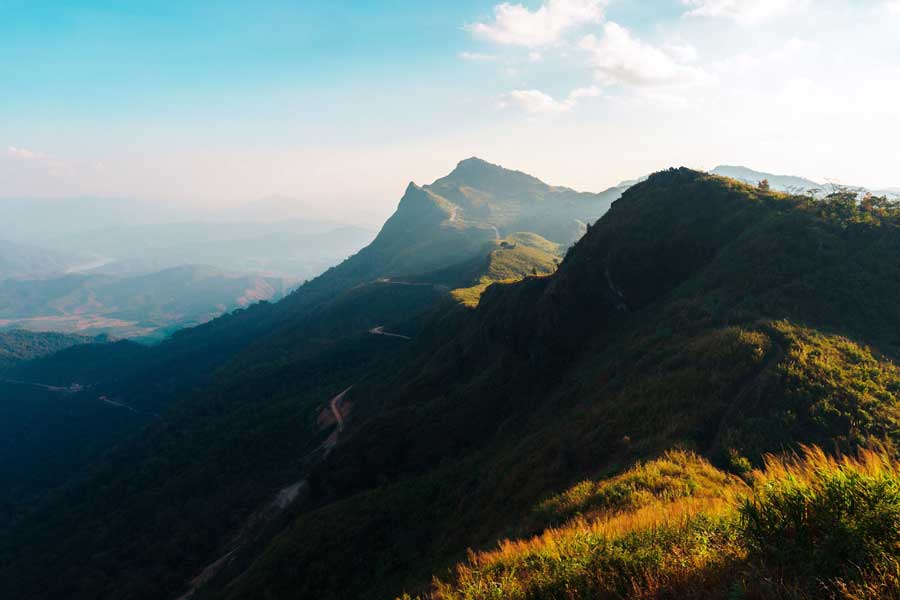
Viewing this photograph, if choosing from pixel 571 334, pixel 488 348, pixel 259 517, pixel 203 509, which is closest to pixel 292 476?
pixel 259 517

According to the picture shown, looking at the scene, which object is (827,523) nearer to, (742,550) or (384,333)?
(742,550)

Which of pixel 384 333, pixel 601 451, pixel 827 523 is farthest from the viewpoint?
pixel 384 333

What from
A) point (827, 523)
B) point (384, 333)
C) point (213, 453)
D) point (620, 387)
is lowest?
point (213, 453)

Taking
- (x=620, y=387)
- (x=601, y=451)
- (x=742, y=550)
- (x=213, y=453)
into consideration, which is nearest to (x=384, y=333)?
(x=213, y=453)

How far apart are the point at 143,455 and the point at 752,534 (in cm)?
11472

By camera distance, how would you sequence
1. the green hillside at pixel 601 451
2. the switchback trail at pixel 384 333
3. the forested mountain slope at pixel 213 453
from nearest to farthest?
the green hillside at pixel 601 451 → the forested mountain slope at pixel 213 453 → the switchback trail at pixel 384 333

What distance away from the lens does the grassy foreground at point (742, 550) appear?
506 centimetres

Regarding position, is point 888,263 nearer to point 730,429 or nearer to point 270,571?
point 730,429

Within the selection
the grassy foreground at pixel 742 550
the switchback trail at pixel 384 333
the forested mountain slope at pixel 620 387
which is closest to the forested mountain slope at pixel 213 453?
the switchback trail at pixel 384 333

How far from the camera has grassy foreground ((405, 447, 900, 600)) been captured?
5059 mm

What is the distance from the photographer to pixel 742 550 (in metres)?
6.17

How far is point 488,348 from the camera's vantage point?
165 feet

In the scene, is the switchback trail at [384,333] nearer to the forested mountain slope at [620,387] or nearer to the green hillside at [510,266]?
the green hillside at [510,266]

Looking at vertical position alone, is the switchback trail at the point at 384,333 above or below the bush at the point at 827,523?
below
